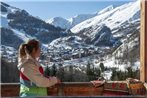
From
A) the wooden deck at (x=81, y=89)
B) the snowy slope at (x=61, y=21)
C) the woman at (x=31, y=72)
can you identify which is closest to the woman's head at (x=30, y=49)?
the woman at (x=31, y=72)

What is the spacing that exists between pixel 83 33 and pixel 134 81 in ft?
442

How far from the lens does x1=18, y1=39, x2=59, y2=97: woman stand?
12.5ft

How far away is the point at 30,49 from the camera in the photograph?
391cm

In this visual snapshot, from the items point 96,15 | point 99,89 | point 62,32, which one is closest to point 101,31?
point 62,32

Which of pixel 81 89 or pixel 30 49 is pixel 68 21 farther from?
pixel 30 49

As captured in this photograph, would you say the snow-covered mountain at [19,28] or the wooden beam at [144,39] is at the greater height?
the snow-covered mountain at [19,28]

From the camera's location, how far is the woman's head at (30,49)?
388 cm

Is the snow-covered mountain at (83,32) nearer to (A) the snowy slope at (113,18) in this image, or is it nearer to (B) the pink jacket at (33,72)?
(A) the snowy slope at (113,18)

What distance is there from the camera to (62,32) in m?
124

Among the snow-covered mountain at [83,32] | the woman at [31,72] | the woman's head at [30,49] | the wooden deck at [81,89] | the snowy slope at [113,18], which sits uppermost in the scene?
the snowy slope at [113,18]

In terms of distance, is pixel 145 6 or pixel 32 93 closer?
pixel 32 93

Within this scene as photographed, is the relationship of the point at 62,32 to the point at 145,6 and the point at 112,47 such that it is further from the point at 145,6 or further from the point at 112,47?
the point at 145,6

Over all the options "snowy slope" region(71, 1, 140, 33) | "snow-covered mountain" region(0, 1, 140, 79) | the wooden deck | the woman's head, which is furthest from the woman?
"snowy slope" region(71, 1, 140, 33)

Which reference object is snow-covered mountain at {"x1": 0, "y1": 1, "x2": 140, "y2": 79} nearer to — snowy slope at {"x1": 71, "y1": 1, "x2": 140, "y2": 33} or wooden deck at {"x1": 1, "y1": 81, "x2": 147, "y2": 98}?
snowy slope at {"x1": 71, "y1": 1, "x2": 140, "y2": 33}
